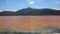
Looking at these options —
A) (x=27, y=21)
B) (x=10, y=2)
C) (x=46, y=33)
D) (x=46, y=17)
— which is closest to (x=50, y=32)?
(x=46, y=33)

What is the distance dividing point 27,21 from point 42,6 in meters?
0.22

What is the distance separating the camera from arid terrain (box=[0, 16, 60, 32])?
1.07m

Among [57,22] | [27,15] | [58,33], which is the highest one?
[27,15]

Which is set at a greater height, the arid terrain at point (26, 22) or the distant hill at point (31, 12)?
the distant hill at point (31, 12)

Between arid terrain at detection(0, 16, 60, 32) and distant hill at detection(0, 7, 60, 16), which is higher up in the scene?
distant hill at detection(0, 7, 60, 16)

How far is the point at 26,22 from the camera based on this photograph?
3.60 feet

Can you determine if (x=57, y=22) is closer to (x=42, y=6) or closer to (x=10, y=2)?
(x=42, y=6)

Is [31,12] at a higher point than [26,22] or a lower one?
higher

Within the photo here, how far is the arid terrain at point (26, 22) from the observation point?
1073mm

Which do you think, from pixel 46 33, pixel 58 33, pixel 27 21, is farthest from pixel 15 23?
pixel 58 33

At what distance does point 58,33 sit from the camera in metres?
1.04

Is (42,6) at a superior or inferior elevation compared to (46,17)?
superior

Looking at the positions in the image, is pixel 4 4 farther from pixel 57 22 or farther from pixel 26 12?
pixel 57 22

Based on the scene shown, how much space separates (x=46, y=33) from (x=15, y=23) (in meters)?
0.34
